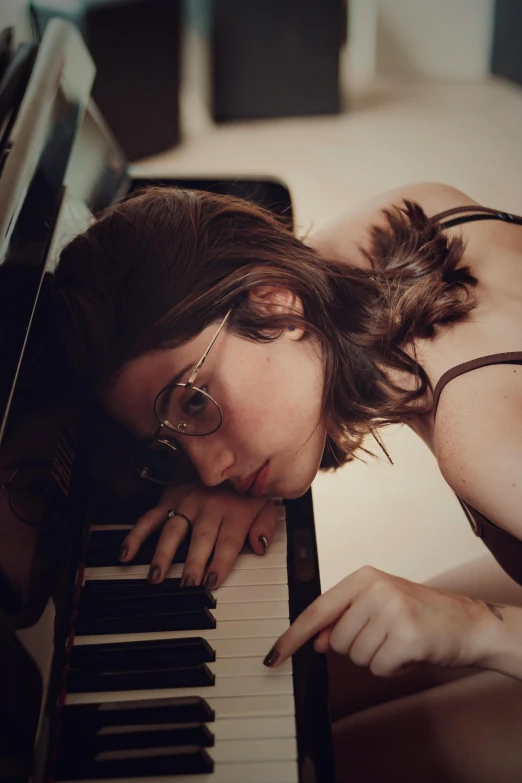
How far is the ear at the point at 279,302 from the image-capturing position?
2.63ft

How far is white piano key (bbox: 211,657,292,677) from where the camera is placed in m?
0.65

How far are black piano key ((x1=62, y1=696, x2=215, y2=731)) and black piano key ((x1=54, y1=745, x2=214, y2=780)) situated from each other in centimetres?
3

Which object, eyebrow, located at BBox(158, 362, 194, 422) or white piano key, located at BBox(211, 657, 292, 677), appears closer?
white piano key, located at BBox(211, 657, 292, 677)

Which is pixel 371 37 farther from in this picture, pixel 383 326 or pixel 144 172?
pixel 383 326

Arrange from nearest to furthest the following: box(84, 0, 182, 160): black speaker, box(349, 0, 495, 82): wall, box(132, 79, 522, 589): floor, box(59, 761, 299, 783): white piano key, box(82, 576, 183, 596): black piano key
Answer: box(59, 761, 299, 783): white piano key
box(82, 576, 183, 596): black piano key
box(132, 79, 522, 589): floor
box(349, 0, 495, 82): wall
box(84, 0, 182, 160): black speaker

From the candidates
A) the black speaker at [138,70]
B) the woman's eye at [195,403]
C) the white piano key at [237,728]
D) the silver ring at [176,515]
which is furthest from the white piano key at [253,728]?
the black speaker at [138,70]

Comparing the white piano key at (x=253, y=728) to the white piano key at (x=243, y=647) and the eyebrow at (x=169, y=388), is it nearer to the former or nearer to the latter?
the white piano key at (x=243, y=647)

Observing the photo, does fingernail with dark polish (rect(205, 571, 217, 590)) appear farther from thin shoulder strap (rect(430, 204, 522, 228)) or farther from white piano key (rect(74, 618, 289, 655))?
thin shoulder strap (rect(430, 204, 522, 228))

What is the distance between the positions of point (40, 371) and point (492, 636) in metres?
0.54

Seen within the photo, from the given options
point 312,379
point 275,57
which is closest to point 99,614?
point 312,379

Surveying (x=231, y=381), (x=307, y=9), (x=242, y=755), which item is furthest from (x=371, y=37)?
(x=242, y=755)

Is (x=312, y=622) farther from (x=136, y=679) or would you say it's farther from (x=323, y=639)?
(x=136, y=679)

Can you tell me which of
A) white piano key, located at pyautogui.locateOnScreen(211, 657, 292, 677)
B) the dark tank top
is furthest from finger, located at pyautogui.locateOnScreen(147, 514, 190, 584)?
the dark tank top

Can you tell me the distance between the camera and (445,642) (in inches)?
25.5
